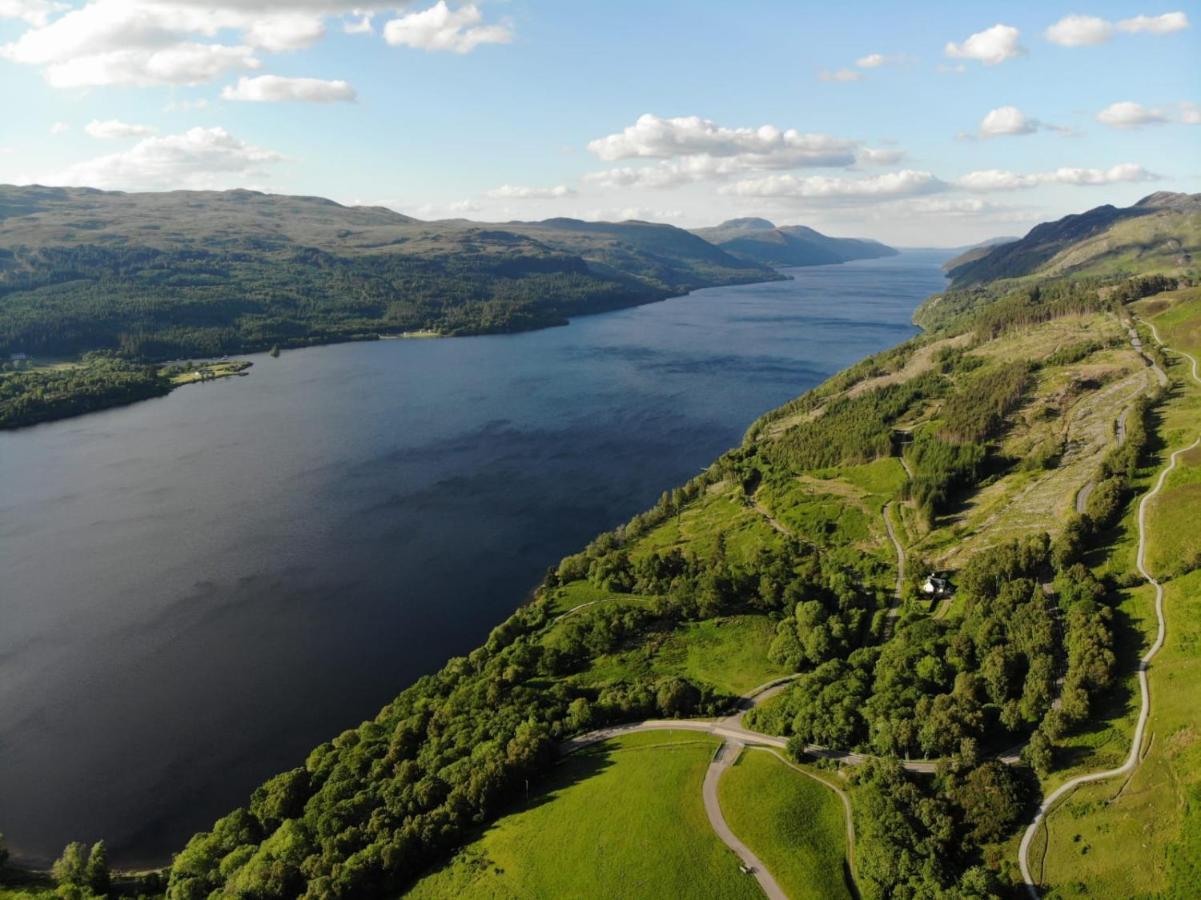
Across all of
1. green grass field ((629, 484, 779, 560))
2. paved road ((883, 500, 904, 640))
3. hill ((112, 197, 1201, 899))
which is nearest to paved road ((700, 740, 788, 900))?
hill ((112, 197, 1201, 899))

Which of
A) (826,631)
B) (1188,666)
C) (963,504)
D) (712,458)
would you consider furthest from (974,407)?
(1188,666)

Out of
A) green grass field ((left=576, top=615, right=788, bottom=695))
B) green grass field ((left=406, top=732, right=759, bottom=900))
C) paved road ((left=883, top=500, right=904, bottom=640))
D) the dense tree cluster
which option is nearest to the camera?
the dense tree cluster

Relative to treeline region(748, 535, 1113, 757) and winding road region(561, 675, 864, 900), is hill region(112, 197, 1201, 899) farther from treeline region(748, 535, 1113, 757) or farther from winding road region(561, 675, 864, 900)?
winding road region(561, 675, 864, 900)

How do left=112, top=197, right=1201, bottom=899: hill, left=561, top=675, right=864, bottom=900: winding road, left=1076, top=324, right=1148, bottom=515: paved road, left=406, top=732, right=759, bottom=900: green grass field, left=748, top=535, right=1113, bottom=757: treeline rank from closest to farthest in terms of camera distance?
left=406, top=732, right=759, bottom=900: green grass field → left=561, top=675, right=864, bottom=900: winding road → left=112, top=197, right=1201, bottom=899: hill → left=748, top=535, right=1113, bottom=757: treeline → left=1076, top=324, right=1148, bottom=515: paved road

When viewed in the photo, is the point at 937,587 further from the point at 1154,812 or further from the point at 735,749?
the point at 1154,812

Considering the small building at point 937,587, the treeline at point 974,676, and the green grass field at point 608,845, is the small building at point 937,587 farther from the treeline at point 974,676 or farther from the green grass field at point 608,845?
the green grass field at point 608,845

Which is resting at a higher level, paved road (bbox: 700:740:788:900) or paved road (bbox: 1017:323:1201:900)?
paved road (bbox: 1017:323:1201:900)

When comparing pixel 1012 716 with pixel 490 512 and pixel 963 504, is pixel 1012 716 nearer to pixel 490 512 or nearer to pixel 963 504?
pixel 963 504
